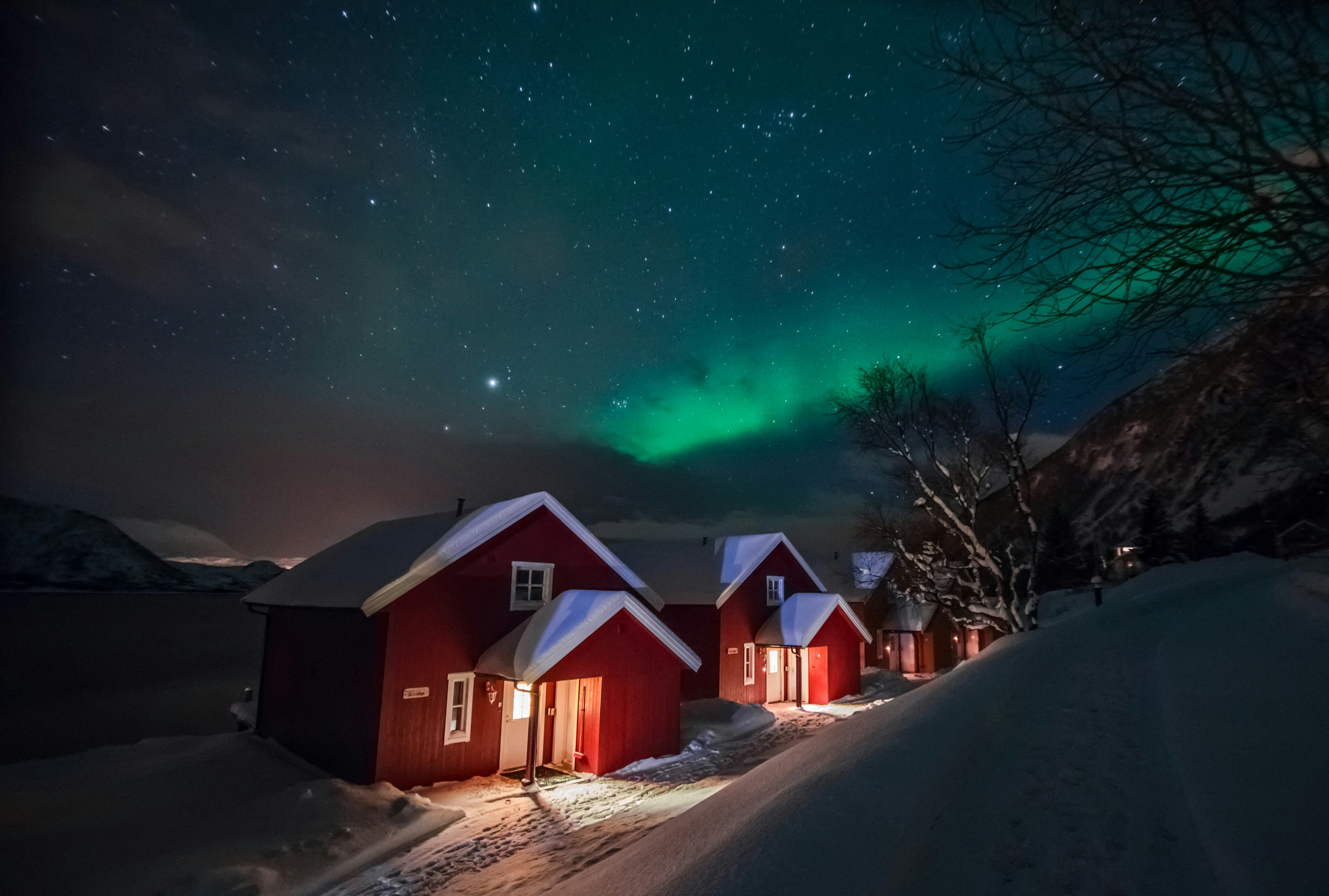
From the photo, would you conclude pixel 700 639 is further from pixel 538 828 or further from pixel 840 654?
pixel 538 828

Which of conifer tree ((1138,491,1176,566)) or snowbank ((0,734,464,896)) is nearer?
snowbank ((0,734,464,896))

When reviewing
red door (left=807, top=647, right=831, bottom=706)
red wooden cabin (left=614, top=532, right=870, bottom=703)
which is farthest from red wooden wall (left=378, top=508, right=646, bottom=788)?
red door (left=807, top=647, right=831, bottom=706)

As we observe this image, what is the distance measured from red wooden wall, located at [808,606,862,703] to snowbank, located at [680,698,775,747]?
5235 millimetres

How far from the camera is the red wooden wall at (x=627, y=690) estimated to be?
16.1 m

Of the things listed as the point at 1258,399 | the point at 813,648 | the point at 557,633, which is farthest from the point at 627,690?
the point at 1258,399

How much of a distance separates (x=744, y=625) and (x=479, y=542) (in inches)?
623

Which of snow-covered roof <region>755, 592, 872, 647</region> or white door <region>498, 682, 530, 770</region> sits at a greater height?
snow-covered roof <region>755, 592, 872, 647</region>

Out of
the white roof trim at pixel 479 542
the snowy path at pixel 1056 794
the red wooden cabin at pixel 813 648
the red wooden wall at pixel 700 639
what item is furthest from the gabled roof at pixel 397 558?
the snowy path at pixel 1056 794

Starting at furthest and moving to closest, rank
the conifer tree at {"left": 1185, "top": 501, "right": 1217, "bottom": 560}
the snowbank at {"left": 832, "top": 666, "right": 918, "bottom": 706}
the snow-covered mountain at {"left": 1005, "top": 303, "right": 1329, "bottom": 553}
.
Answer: the conifer tree at {"left": 1185, "top": 501, "right": 1217, "bottom": 560} → the snowbank at {"left": 832, "top": 666, "right": 918, "bottom": 706} → the snow-covered mountain at {"left": 1005, "top": 303, "right": 1329, "bottom": 553}

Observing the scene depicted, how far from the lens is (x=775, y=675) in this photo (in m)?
29.6

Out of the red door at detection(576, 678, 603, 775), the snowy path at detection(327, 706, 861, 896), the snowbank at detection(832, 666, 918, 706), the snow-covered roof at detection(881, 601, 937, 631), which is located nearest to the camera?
the snowy path at detection(327, 706, 861, 896)

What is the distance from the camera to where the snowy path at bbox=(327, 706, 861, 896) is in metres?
9.35

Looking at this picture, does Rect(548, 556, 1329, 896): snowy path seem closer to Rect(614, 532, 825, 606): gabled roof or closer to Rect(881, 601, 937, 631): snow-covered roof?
Rect(614, 532, 825, 606): gabled roof

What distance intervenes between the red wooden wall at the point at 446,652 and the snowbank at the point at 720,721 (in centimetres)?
320
